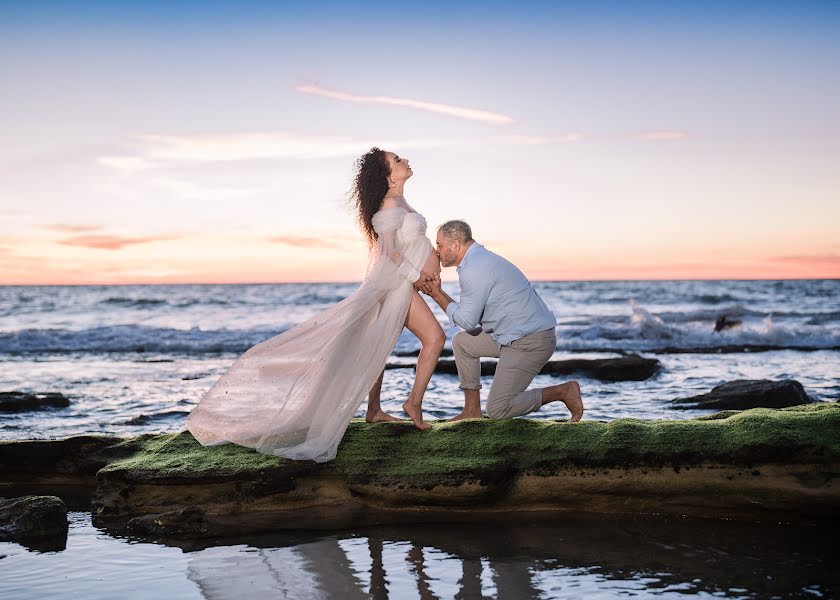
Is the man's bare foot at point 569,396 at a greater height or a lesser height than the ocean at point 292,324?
greater

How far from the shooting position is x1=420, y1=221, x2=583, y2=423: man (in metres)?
6.84

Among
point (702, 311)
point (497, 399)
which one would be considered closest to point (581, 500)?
point (497, 399)

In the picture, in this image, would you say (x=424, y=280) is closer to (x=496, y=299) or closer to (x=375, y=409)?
(x=496, y=299)

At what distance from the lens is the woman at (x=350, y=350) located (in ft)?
22.8

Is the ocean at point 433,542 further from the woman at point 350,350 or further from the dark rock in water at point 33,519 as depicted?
the woman at point 350,350

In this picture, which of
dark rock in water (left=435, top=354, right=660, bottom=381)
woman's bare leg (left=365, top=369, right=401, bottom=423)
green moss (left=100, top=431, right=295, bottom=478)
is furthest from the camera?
dark rock in water (left=435, top=354, right=660, bottom=381)

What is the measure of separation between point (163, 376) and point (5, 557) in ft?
42.1

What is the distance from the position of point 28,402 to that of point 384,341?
26.1ft

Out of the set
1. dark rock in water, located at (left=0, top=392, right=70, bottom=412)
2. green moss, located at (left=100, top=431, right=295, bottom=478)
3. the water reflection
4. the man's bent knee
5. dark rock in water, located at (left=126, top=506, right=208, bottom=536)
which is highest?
the man's bent knee

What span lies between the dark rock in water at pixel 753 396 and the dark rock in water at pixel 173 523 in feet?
26.1

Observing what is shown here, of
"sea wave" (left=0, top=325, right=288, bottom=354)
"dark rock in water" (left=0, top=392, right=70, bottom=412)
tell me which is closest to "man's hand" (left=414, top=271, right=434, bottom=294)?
"dark rock in water" (left=0, top=392, right=70, bottom=412)

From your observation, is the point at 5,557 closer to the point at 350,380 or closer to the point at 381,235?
the point at 350,380

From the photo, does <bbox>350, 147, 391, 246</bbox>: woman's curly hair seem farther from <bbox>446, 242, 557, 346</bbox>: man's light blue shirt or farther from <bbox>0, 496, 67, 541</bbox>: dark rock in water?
<bbox>0, 496, 67, 541</bbox>: dark rock in water

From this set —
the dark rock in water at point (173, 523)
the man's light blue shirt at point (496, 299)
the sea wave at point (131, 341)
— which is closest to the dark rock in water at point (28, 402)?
the dark rock in water at point (173, 523)
